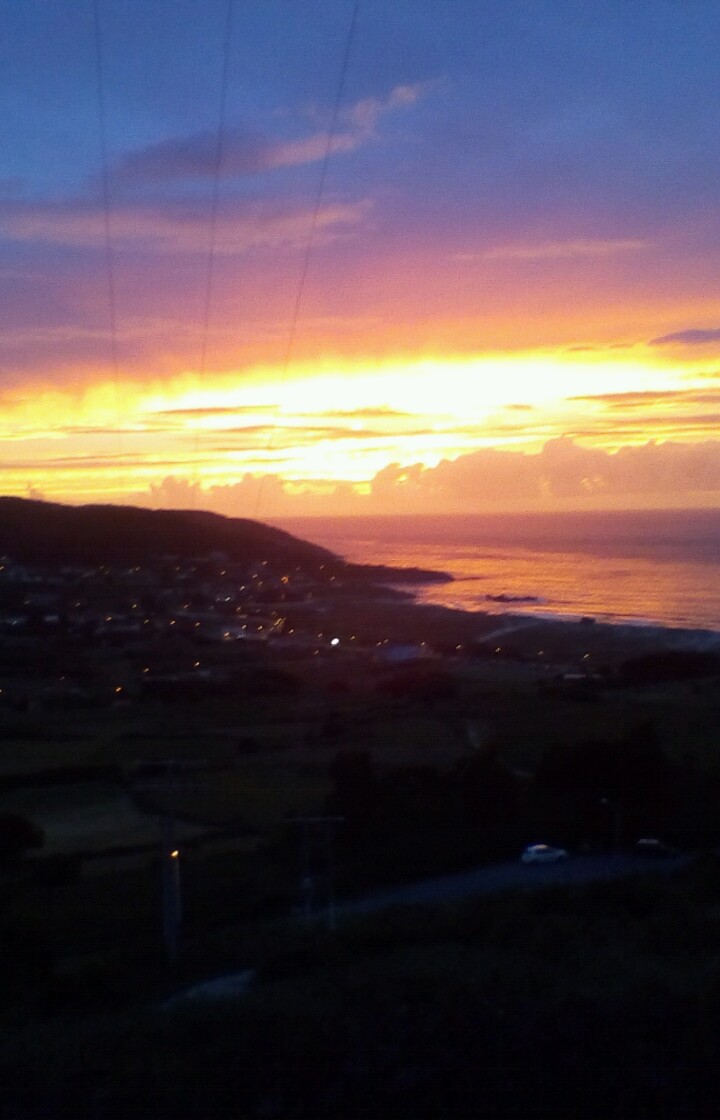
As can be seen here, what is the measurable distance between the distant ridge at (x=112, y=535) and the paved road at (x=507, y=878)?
56.1 feet

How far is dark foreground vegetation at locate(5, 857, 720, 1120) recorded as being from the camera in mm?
3951

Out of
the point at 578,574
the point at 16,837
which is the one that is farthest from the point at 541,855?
the point at 578,574

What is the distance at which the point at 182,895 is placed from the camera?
8305mm

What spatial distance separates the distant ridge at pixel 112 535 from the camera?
1005 inches

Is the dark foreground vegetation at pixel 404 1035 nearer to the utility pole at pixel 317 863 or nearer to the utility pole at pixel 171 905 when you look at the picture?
the utility pole at pixel 171 905

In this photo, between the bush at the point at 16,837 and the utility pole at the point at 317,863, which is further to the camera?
the bush at the point at 16,837

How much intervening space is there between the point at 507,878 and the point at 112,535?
18886 mm

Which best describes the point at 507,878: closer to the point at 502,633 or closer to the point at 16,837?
the point at 16,837

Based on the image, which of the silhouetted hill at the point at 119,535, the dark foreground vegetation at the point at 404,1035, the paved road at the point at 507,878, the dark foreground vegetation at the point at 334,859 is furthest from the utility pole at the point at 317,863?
the silhouetted hill at the point at 119,535

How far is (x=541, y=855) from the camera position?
31.0ft

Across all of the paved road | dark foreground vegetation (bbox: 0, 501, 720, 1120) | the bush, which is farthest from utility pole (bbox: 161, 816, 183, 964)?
the bush

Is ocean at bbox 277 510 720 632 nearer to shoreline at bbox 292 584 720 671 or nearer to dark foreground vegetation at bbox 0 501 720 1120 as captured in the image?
shoreline at bbox 292 584 720 671

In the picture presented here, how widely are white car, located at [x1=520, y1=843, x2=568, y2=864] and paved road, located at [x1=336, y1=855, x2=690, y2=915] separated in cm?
5

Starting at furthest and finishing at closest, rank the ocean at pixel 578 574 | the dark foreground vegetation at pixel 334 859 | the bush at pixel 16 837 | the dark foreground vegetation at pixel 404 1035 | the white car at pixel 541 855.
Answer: the ocean at pixel 578 574, the bush at pixel 16 837, the white car at pixel 541 855, the dark foreground vegetation at pixel 334 859, the dark foreground vegetation at pixel 404 1035
